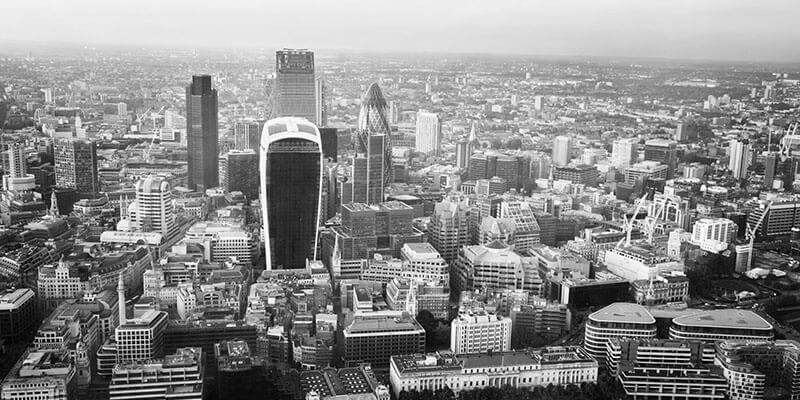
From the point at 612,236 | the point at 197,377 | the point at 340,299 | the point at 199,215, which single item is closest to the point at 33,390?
the point at 197,377

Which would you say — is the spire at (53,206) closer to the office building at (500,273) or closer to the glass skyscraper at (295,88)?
the glass skyscraper at (295,88)

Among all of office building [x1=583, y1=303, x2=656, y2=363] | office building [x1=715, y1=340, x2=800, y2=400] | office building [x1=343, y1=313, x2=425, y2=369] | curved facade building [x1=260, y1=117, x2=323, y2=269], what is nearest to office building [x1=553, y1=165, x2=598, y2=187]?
curved facade building [x1=260, y1=117, x2=323, y2=269]

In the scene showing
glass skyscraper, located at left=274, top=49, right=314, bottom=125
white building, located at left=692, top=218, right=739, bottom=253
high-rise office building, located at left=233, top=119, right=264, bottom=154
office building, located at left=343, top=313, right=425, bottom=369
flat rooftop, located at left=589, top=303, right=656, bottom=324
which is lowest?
office building, located at left=343, top=313, right=425, bottom=369

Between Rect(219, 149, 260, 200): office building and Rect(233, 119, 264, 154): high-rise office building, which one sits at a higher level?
Rect(233, 119, 264, 154): high-rise office building

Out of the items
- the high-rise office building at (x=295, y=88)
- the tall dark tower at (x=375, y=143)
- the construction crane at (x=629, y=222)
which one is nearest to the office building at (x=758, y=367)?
the construction crane at (x=629, y=222)

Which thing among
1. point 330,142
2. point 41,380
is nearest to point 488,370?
point 41,380

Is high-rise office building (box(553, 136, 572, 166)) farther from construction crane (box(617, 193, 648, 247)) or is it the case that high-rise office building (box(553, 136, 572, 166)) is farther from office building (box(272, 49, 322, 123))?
office building (box(272, 49, 322, 123))

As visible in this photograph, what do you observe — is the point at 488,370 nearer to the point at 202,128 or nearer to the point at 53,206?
the point at 53,206

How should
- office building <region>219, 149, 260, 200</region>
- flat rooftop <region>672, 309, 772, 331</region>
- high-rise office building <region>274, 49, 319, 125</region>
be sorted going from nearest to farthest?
flat rooftop <region>672, 309, 772, 331</region>
office building <region>219, 149, 260, 200</region>
high-rise office building <region>274, 49, 319, 125</region>
